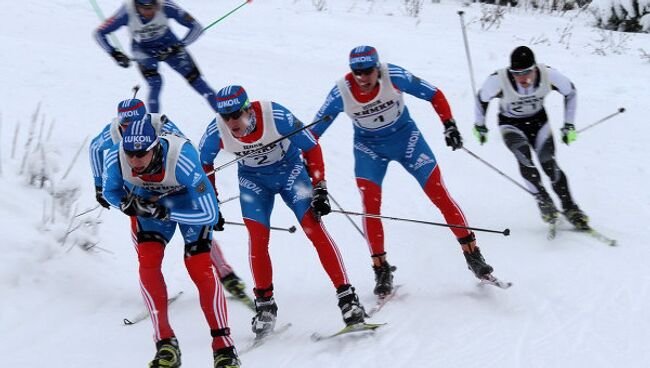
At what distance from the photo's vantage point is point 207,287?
15.0ft

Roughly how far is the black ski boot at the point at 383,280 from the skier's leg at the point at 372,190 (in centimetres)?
5

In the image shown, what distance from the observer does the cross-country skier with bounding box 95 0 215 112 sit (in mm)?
7406

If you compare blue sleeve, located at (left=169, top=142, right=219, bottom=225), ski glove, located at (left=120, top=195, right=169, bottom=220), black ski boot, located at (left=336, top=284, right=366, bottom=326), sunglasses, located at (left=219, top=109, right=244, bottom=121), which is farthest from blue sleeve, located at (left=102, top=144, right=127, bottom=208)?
black ski boot, located at (left=336, top=284, right=366, bottom=326)

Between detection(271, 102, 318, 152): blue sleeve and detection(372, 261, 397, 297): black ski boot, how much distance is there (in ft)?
4.10

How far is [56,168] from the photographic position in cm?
714

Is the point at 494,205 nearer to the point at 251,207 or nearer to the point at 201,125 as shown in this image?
the point at 251,207

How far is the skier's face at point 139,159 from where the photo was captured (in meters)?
4.33

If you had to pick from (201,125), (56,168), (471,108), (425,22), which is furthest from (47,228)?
(425,22)

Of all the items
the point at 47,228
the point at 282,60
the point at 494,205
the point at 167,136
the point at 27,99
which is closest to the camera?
the point at 167,136

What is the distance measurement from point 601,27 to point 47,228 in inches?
487

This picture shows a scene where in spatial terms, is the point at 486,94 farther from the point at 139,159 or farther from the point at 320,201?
the point at 139,159

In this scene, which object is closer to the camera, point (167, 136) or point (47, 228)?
point (167, 136)

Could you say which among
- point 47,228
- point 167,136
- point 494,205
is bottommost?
point 494,205

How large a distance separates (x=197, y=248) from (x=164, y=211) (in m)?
0.36
